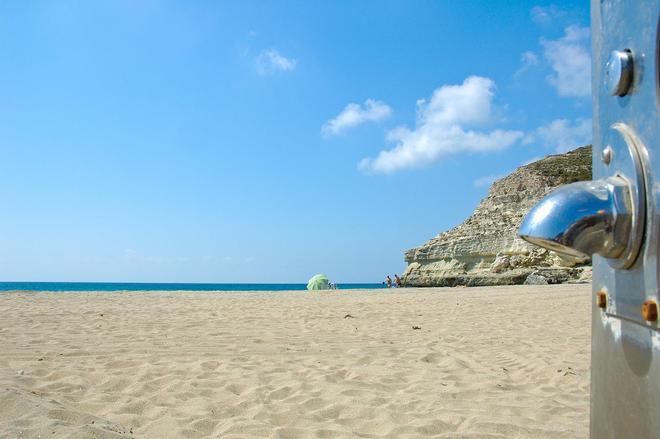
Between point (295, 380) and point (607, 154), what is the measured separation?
3.88m

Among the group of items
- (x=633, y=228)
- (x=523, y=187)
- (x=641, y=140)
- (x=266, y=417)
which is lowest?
(x=266, y=417)

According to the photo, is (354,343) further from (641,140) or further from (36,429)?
(641,140)

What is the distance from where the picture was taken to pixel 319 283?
26812 millimetres

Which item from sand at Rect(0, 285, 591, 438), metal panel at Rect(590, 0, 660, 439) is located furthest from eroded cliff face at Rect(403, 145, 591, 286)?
metal panel at Rect(590, 0, 660, 439)

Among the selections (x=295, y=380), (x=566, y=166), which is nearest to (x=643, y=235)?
(x=295, y=380)

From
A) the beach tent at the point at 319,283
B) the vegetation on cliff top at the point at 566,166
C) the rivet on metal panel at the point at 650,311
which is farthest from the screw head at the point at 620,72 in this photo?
the vegetation on cliff top at the point at 566,166

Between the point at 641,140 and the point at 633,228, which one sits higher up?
the point at 641,140

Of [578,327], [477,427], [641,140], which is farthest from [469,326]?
[641,140]

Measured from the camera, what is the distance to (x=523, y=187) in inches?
1779

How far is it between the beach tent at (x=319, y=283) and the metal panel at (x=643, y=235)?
26005 millimetres

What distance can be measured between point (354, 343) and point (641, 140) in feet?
19.1

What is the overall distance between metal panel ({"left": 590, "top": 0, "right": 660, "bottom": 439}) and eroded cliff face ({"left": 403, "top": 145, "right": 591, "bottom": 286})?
27.2 meters

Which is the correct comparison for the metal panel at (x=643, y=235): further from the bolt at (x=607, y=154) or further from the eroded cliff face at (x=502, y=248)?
the eroded cliff face at (x=502, y=248)

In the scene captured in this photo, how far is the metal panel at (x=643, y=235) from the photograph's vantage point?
1.92 ft
